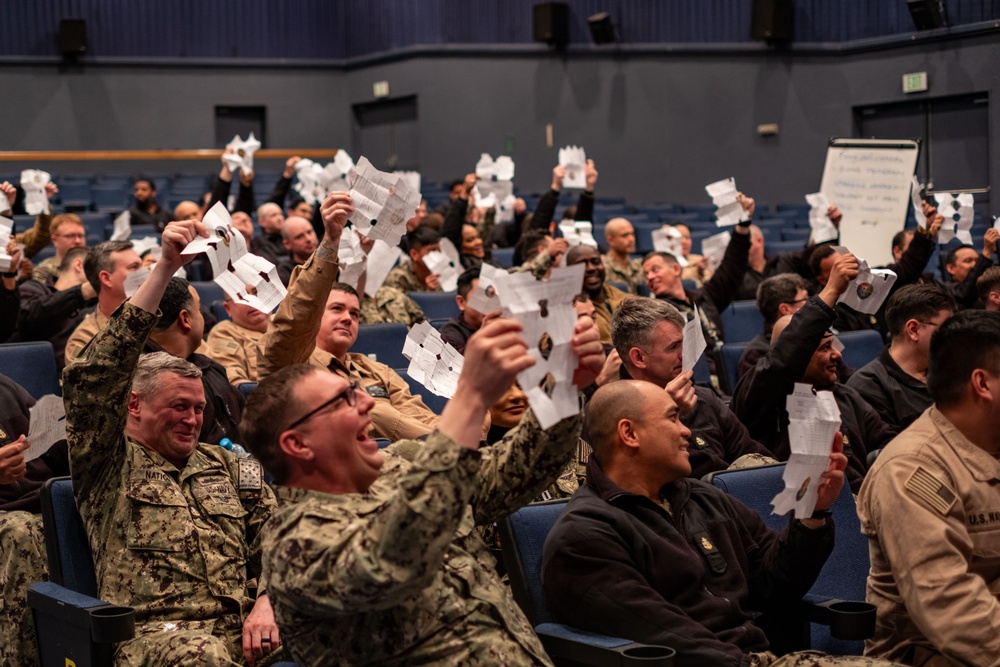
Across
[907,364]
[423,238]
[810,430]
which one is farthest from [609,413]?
[423,238]

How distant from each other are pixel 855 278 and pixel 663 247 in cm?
438

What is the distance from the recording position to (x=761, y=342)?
4.53 meters

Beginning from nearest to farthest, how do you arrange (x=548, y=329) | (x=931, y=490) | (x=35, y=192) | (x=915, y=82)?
1. (x=548, y=329)
2. (x=931, y=490)
3. (x=35, y=192)
4. (x=915, y=82)

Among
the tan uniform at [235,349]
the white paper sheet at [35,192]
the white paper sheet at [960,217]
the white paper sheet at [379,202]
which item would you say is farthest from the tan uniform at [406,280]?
the white paper sheet at [379,202]

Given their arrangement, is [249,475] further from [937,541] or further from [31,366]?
[31,366]

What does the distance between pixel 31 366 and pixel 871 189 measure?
6.49 m

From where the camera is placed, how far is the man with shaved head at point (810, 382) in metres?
3.45

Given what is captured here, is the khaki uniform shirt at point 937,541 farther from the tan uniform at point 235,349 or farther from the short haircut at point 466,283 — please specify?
the short haircut at point 466,283

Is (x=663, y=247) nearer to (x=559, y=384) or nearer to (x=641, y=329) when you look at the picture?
(x=641, y=329)

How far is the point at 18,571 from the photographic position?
3.00m

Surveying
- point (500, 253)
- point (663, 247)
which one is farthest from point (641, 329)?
point (500, 253)

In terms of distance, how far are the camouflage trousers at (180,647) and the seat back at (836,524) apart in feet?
3.91

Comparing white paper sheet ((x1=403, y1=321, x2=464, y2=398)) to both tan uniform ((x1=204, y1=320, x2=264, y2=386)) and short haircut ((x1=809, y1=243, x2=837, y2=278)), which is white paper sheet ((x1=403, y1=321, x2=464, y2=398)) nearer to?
tan uniform ((x1=204, y1=320, x2=264, y2=386))

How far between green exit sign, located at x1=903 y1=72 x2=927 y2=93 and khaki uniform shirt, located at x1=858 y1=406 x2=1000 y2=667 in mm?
11128
